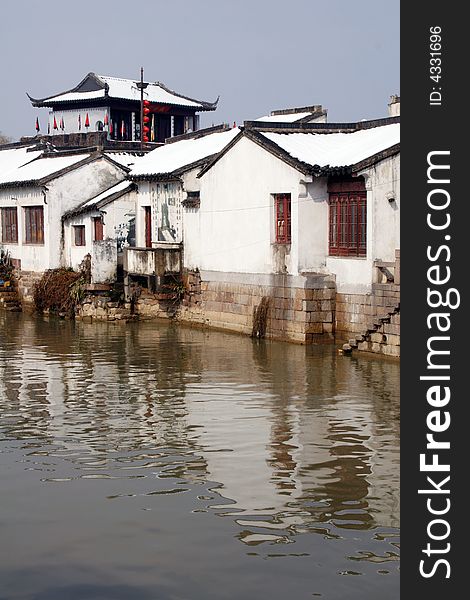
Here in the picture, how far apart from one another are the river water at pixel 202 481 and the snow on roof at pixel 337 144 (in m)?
5.06

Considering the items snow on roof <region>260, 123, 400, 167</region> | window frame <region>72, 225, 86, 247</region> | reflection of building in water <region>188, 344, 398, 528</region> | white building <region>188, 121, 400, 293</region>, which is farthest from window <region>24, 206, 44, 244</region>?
reflection of building in water <region>188, 344, 398, 528</region>

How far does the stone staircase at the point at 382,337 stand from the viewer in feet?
70.5

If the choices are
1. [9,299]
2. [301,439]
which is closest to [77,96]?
[9,299]

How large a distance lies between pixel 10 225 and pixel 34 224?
2520 millimetres

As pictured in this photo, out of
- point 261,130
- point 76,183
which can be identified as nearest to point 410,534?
Answer: point 261,130

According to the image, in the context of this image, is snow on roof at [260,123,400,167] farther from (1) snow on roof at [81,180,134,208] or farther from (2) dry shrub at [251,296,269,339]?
(1) snow on roof at [81,180,134,208]

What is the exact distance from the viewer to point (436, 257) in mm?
9289

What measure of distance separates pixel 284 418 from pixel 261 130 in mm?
12621

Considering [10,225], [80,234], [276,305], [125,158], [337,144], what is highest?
[125,158]

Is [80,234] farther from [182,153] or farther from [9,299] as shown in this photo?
[182,153]

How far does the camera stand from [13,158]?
44.7 metres

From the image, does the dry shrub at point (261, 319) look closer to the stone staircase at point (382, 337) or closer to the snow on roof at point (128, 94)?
the stone staircase at point (382, 337)

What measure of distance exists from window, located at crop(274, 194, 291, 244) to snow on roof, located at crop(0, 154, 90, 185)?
12.4 m

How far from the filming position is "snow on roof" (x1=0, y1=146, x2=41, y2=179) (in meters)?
42.4
